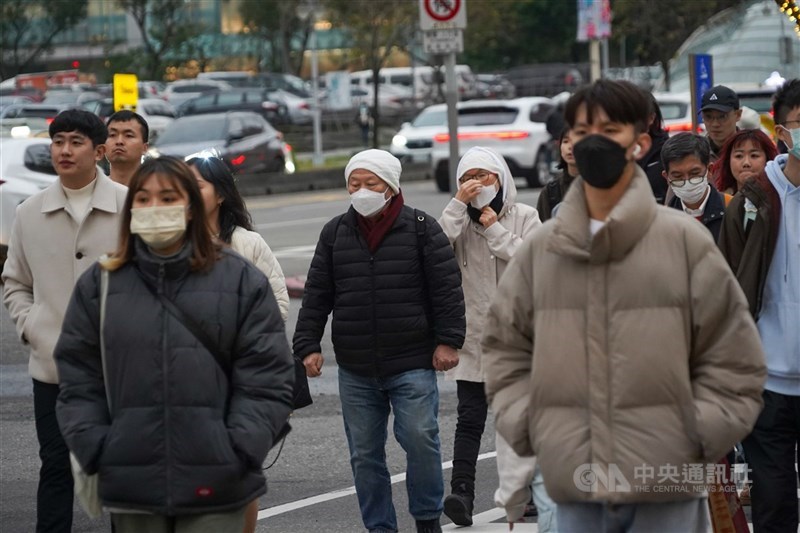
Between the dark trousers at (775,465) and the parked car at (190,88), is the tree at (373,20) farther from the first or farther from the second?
the dark trousers at (775,465)

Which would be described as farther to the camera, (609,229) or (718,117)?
(718,117)

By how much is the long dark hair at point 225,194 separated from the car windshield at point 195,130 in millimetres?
23811

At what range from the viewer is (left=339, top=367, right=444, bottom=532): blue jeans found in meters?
6.86

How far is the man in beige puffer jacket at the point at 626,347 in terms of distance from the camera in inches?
160

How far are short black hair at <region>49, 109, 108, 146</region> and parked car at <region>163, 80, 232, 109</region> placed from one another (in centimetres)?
4643

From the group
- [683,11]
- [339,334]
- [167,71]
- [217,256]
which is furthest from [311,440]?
[167,71]

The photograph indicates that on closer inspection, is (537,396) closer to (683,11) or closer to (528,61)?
(683,11)

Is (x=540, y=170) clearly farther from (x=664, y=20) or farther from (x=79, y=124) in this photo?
(x=79, y=124)

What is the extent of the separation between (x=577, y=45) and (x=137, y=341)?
76688 millimetres

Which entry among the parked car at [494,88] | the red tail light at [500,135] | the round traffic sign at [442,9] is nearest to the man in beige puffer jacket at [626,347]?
the round traffic sign at [442,9]

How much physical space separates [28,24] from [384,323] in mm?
62982

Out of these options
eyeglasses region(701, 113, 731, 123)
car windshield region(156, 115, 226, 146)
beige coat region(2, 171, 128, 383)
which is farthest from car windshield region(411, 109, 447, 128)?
beige coat region(2, 171, 128, 383)

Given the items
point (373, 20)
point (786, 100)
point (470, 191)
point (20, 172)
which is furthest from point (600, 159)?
point (373, 20)

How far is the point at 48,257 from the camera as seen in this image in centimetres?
654
